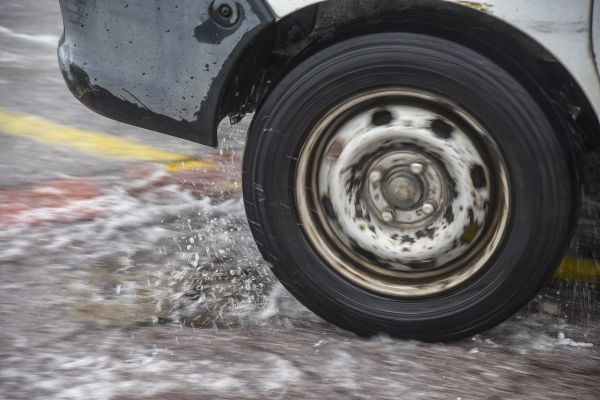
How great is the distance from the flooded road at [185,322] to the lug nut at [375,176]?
1.79 feet

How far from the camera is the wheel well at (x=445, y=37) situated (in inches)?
97.3

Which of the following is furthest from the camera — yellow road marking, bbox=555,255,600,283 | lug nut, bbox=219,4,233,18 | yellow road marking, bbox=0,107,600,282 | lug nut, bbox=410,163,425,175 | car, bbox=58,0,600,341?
yellow road marking, bbox=0,107,600,282

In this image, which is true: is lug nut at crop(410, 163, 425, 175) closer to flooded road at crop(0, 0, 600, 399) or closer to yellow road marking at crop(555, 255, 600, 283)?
flooded road at crop(0, 0, 600, 399)

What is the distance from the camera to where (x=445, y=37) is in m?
2.50

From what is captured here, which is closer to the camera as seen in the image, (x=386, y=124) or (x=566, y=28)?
(x=566, y=28)

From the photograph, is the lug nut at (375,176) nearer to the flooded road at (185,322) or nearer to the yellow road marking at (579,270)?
the flooded road at (185,322)

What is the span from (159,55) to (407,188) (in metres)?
0.93

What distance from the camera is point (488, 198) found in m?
2.61

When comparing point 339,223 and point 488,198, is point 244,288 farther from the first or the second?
point 488,198

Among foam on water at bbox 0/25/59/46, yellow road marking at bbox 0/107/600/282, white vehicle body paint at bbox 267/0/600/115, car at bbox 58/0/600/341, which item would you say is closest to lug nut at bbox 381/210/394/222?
car at bbox 58/0/600/341

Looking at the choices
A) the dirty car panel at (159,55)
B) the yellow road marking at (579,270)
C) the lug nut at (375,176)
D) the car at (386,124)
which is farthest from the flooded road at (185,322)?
the dirty car panel at (159,55)

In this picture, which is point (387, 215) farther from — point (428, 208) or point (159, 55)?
point (159, 55)

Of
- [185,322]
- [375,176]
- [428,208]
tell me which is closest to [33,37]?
[185,322]

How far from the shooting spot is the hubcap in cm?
261
